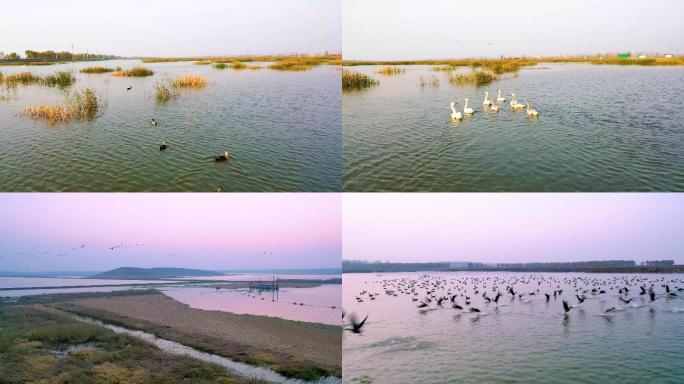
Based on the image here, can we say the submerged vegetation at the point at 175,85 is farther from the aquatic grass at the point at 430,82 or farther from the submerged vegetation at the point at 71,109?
the aquatic grass at the point at 430,82

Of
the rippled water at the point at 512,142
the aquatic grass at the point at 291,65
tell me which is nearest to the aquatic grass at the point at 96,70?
the aquatic grass at the point at 291,65

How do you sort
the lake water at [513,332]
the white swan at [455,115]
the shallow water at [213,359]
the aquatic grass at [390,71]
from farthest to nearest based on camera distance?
the aquatic grass at [390,71], the white swan at [455,115], the shallow water at [213,359], the lake water at [513,332]

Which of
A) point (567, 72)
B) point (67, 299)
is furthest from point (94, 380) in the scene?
point (567, 72)

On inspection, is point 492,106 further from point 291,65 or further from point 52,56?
point 52,56

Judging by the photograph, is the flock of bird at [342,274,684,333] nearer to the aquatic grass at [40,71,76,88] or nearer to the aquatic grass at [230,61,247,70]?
the aquatic grass at [40,71,76,88]

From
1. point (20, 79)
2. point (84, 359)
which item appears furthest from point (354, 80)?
point (20, 79)

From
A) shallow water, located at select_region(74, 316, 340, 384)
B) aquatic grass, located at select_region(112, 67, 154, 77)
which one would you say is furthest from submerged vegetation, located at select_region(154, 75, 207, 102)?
shallow water, located at select_region(74, 316, 340, 384)

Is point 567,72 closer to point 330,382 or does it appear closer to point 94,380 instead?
point 330,382
